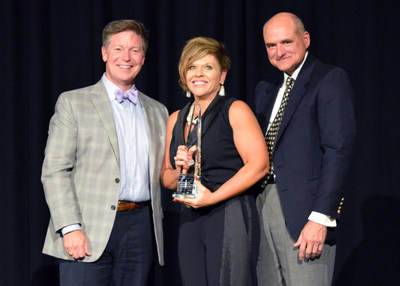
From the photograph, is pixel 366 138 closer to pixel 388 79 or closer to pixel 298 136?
pixel 388 79

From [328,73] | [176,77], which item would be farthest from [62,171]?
[176,77]

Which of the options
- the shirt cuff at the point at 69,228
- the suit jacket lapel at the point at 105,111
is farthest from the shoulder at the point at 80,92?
the shirt cuff at the point at 69,228

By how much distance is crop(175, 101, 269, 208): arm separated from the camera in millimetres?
2258

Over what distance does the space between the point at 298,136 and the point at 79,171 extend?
1056 mm

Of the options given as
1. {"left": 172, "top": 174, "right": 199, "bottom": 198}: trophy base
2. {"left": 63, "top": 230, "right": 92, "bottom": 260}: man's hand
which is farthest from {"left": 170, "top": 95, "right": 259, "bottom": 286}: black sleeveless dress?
{"left": 63, "top": 230, "right": 92, "bottom": 260}: man's hand

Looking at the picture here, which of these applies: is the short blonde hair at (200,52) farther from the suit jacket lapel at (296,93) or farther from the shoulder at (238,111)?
the suit jacket lapel at (296,93)

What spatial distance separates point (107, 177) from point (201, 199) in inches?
21.7

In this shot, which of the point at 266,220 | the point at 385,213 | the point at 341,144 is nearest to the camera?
the point at 341,144

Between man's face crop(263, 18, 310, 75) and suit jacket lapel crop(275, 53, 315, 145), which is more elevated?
man's face crop(263, 18, 310, 75)

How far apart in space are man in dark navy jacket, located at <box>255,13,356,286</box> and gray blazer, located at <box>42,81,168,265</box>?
618mm

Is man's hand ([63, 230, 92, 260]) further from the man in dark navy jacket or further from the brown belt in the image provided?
the man in dark navy jacket

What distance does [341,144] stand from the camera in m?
2.32

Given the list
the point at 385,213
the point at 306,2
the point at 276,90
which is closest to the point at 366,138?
the point at 385,213

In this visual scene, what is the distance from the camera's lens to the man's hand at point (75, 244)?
2.45 meters
